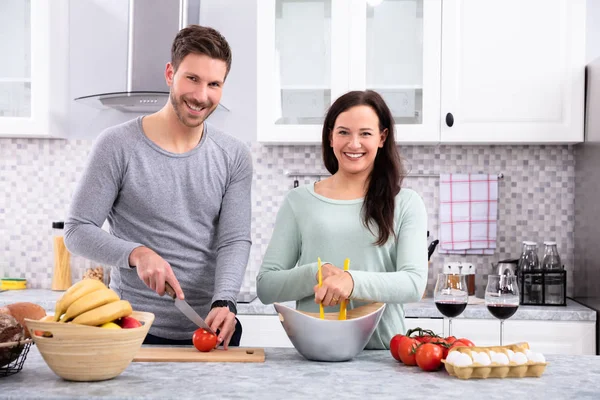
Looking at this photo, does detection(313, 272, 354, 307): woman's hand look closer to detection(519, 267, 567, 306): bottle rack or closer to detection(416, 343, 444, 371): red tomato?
detection(416, 343, 444, 371): red tomato

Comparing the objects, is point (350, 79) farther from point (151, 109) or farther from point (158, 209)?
point (158, 209)

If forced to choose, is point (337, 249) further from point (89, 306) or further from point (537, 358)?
point (89, 306)

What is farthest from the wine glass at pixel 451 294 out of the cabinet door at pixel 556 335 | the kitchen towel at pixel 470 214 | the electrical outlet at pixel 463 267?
the kitchen towel at pixel 470 214

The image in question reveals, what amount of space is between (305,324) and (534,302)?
191 cm

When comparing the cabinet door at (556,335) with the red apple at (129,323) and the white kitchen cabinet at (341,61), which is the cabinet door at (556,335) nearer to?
the white kitchen cabinet at (341,61)

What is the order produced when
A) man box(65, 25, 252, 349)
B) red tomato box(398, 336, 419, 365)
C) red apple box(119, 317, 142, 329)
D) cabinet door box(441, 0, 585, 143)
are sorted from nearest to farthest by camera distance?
1. red apple box(119, 317, 142, 329)
2. red tomato box(398, 336, 419, 365)
3. man box(65, 25, 252, 349)
4. cabinet door box(441, 0, 585, 143)

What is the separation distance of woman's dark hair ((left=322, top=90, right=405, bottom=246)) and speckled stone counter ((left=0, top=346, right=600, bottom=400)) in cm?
41

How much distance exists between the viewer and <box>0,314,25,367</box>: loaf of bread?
1.38 m

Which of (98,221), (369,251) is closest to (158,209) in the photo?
(98,221)

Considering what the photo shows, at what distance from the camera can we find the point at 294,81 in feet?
10.6

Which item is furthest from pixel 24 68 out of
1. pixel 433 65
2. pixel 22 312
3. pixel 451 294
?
pixel 451 294

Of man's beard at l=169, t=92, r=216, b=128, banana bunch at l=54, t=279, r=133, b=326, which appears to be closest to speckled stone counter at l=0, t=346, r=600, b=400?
banana bunch at l=54, t=279, r=133, b=326

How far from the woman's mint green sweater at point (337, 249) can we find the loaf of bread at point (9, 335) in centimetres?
64

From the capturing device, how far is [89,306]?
1359 mm
